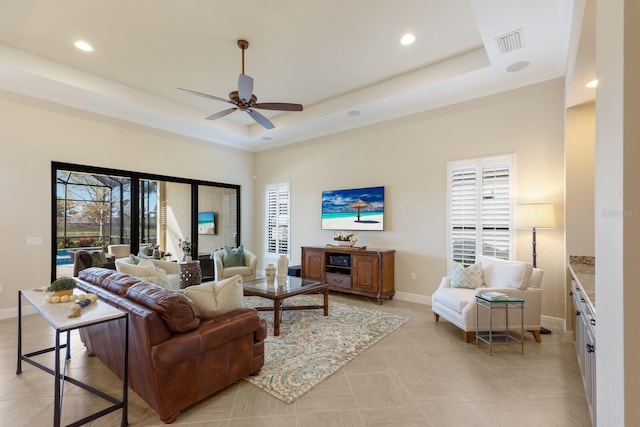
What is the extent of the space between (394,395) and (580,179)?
3170 mm

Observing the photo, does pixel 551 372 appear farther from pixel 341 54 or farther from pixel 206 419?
→ pixel 341 54

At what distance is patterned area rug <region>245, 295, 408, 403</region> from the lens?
8.70ft

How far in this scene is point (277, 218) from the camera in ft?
24.2

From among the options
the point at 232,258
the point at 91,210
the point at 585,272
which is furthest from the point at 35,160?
the point at 585,272

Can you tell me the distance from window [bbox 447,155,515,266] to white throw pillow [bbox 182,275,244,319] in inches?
140

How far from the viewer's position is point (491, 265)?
395 cm

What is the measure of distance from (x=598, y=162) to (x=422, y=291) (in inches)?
159

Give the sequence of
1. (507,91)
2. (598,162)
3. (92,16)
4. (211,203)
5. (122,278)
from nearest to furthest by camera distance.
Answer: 1. (598,162)
2. (122,278)
3. (92,16)
4. (507,91)
5. (211,203)

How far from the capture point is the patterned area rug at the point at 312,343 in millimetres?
2652

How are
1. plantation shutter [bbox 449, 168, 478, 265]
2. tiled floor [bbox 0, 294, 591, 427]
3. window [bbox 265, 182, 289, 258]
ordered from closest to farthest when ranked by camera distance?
tiled floor [bbox 0, 294, 591, 427] < plantation shutter [bbox 449, 168, 478, 265] < window [bbox 265, 182, 289, 258]

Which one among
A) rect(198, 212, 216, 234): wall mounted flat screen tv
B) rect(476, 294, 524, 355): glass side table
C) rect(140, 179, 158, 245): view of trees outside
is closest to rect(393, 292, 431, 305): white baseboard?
rect(476, 294, 524, 355): glass side table

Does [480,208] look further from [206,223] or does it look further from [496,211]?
[206,223]

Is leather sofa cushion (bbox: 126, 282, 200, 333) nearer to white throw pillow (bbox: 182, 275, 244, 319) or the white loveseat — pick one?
white throw pillow (bbox: 182, 275, 244, 319)

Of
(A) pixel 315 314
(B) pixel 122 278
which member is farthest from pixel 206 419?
(A) pixel 315 314
